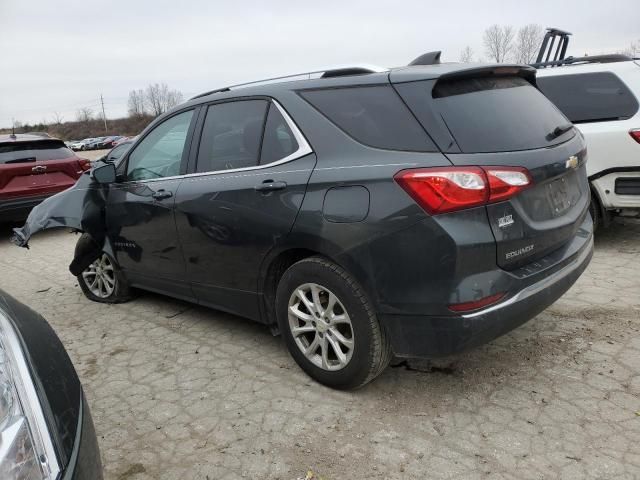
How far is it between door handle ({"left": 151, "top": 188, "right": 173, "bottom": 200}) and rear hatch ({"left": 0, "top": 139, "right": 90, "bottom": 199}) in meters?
5.24

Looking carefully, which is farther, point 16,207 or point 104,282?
point 16,207

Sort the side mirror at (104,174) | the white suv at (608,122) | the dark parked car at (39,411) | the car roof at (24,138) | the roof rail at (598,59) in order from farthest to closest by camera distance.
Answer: the car roof at (24,138), the roof rail at (598,59), the white suv at (608,122), the side mirror at (104,174), the dark parked car at (39,411)

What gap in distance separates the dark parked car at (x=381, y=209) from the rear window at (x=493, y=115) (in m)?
Result: 0.01

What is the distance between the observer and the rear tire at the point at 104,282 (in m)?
4.76

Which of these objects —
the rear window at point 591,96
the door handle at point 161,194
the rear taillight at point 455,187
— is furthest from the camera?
the rear window at point 591,96

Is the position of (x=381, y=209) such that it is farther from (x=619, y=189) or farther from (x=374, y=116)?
(x=619, y=189)

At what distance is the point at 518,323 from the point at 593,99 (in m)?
3.86

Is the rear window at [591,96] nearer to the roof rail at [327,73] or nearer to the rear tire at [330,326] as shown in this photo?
the roof rail at [327,73]

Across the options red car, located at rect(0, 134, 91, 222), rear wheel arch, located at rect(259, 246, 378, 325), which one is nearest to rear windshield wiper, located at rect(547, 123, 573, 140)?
rear wheel arch, located at rect(259, 246, 378, 325)

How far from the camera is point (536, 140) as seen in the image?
283 centimetres

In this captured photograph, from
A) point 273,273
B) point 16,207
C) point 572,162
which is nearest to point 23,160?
point 16,207

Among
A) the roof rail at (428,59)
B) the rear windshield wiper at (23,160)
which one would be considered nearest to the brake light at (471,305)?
the roof rail at (428,59)

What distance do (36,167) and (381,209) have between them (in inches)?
296

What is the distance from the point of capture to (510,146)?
2.65m
